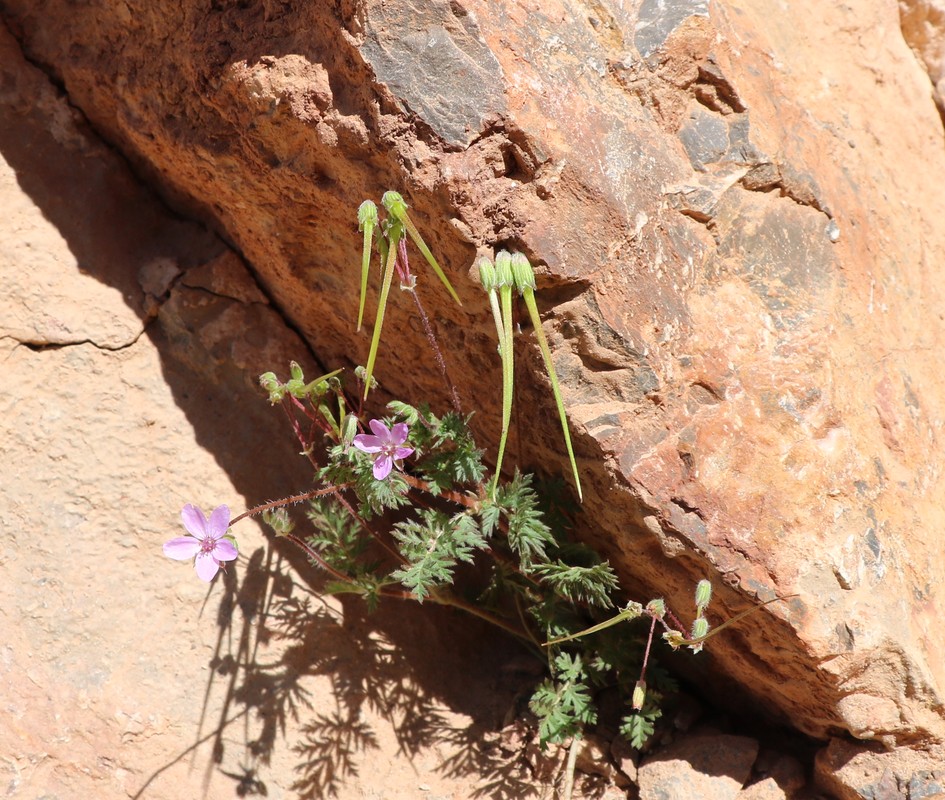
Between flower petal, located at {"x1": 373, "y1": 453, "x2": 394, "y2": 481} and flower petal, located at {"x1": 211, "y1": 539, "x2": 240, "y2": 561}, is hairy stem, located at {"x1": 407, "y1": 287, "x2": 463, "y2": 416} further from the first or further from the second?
flower petal, located at {"x1": 211, "y1": 539, "x2": 240, "y2": 561}

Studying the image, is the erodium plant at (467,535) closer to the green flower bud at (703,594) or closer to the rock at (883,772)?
the green flower bud at (703,594)

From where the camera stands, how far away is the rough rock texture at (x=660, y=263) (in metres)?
2.54

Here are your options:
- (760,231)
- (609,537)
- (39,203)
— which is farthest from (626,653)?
(39,203)

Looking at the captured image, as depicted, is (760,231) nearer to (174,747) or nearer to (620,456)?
(620,456)

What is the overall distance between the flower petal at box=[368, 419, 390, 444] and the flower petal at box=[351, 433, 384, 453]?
0.7 inches

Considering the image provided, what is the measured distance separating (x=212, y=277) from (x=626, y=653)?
204 cm

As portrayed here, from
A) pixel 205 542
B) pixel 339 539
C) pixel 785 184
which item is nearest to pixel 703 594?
pixel 339 539

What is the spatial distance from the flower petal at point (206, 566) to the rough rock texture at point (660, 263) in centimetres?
92

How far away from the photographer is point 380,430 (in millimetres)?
2604

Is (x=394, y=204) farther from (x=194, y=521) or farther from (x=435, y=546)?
(x=194, y=521)

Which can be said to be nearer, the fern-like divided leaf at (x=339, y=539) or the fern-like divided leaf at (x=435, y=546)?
the fern-like divided leaf at (x=435, y=546)

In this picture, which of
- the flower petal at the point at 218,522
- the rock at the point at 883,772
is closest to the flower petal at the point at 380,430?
the flower petal at the point at 218,522

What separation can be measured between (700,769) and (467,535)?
3.70 ft

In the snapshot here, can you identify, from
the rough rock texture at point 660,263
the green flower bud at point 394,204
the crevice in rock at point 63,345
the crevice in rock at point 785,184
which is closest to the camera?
the green flower bud at point 394,204
